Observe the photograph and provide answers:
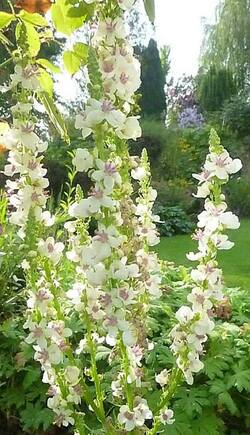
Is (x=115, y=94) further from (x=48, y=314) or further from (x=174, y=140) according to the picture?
(x=174, y=140)

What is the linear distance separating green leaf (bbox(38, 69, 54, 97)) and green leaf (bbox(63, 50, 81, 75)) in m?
0.10

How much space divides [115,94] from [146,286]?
47 cm

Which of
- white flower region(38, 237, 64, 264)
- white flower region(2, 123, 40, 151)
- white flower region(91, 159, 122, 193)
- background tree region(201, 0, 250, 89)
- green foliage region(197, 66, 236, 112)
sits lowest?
white flower region(38, 237, 64, 264)

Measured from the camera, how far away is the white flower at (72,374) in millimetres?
1533

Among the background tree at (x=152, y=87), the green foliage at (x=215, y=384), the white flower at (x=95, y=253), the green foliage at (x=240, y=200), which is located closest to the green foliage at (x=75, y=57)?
the white flower at (x=95, y=253)

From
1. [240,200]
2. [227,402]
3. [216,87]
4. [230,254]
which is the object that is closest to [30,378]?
[227,402]

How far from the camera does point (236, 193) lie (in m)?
10.8

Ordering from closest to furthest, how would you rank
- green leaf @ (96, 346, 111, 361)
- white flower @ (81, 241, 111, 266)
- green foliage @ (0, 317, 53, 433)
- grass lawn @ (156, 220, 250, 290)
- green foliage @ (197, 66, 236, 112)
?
white flower @ (81, 241, 111, 266)
green leaf @ (96, 346, 111, 361)
green foliage @ (0, 317, 53, 433)
grass lawn @ (156, 220, 250, 290)
green foliage @ (197, 66, 236, 112)

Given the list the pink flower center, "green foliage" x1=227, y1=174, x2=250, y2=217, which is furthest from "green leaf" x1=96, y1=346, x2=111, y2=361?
"green foliage" x1=227, y1=174, x2=250, y2=217

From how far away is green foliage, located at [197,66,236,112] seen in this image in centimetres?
1748

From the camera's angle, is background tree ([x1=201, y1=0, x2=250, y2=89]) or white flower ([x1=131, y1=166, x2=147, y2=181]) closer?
white flower ([x1=131, y1=166, x2=147, y2=181])

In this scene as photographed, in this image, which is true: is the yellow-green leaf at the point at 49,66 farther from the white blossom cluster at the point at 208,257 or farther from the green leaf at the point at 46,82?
the white blossom cluster at the point at 208,257

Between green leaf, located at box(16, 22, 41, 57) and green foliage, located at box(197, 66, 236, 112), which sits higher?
green foliage, located at box(197, 66, 236, 112)

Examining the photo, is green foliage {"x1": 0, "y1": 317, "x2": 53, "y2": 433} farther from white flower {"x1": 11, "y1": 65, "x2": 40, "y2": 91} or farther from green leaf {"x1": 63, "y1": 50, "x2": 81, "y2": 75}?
green leaf {"x1": 63, "y1": 50, "x2": 81, "y2": 75}
